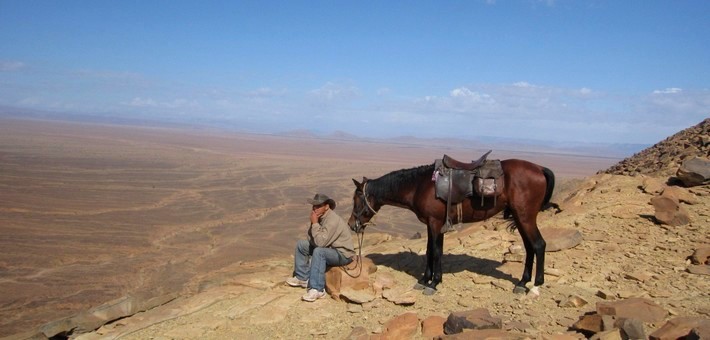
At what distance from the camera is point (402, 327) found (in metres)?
5.16

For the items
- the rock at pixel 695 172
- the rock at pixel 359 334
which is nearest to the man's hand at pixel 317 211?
the rock at pixel 359 334

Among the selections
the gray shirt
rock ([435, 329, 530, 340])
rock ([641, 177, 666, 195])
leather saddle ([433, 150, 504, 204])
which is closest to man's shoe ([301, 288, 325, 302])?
the gray shirt

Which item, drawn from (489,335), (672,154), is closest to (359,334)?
(489,335)

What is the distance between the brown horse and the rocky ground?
36 centimetres

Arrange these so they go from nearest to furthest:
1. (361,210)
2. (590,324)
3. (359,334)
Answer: (590,324)
(359,334)
(361,210)

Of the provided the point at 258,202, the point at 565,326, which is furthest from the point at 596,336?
the point at 258,202

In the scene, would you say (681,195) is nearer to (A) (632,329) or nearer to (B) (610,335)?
(A) (632,329)

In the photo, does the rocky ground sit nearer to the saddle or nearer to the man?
the man

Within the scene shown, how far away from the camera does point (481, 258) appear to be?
8094mm

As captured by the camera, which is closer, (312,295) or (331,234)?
(312,295)

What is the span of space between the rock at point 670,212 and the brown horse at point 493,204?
9.25 ft

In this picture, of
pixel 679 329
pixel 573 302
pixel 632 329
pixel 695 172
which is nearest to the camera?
pixel 679 329

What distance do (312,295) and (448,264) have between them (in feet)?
8.84

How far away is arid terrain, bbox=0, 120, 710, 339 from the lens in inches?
234
